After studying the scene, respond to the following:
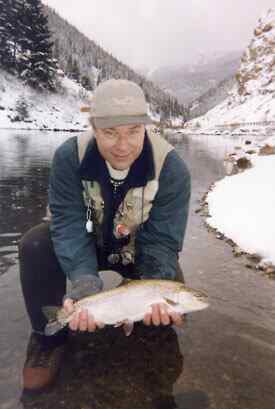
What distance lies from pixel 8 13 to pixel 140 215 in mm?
71475

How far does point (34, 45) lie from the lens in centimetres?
6425

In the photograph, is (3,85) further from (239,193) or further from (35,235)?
(35,235)

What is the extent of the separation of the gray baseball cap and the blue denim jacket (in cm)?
47

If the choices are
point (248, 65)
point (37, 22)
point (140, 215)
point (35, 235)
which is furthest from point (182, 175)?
point (248, 65)

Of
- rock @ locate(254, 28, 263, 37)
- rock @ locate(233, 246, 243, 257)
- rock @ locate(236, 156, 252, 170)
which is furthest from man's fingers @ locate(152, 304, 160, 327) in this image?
rock @ locate(254, 28, 263, 37)

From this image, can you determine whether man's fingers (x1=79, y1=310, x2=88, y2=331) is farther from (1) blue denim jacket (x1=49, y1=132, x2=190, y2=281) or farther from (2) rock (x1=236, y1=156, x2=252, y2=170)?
(2) rock (x1=236, y1=156, x2=252, y2=170)

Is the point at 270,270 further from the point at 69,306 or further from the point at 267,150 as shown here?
the point at 267,150

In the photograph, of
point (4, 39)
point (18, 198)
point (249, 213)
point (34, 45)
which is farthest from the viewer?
point (4, 39)

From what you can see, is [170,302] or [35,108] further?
[35,108]

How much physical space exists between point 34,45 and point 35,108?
10357 mm

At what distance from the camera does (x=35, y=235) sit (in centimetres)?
395

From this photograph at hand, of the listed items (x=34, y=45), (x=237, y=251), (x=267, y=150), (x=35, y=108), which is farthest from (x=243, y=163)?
(x=34, y=45)

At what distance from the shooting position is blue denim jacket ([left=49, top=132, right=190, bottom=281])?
3777mm

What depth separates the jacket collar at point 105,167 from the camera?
3789 mm
